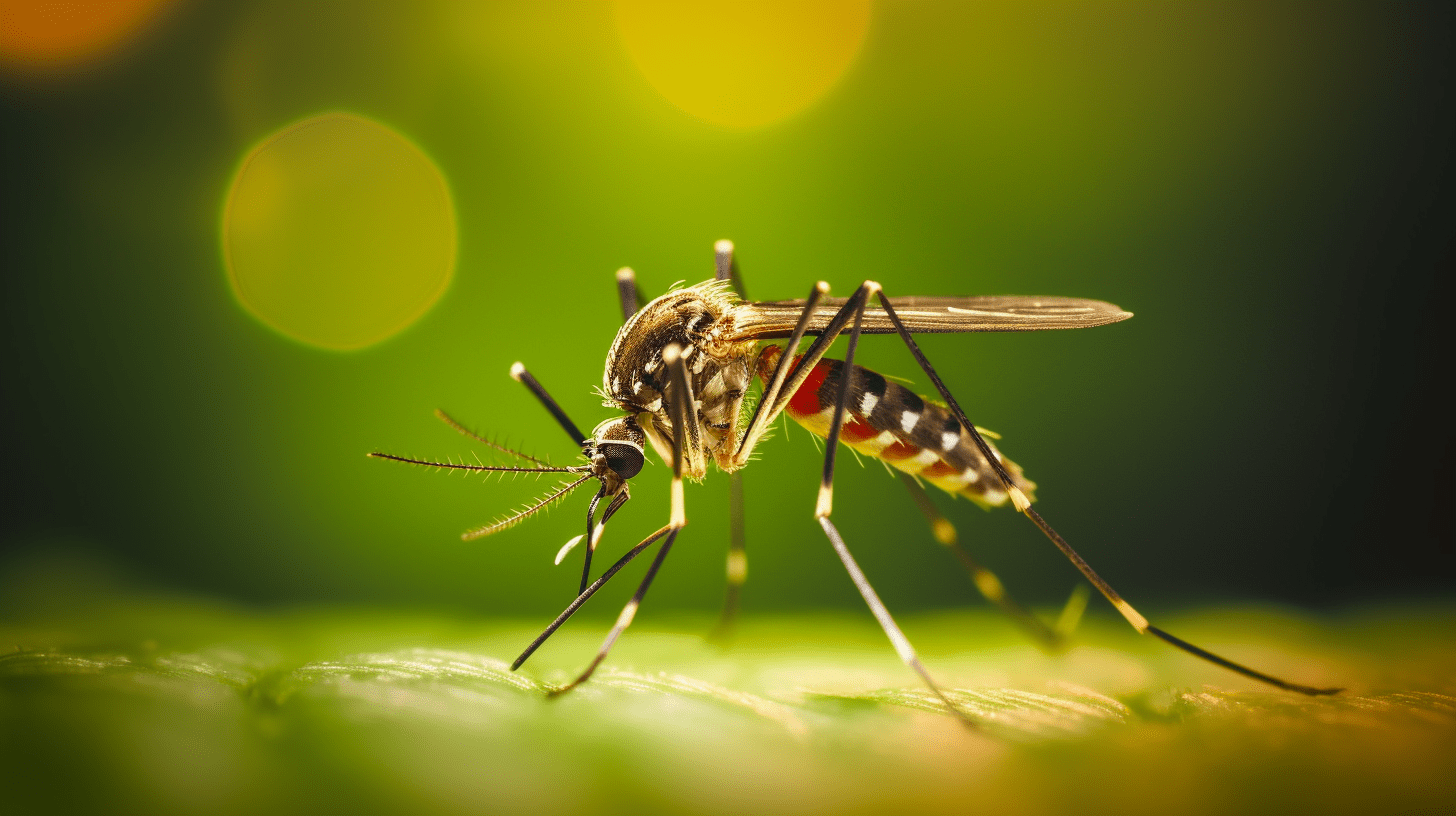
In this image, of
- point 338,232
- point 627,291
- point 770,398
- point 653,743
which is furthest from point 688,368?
point 338,232

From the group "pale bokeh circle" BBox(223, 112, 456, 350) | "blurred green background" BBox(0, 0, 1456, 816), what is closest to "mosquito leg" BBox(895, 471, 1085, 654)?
"blurred green background" BBox(0, 0, 1456, 816)

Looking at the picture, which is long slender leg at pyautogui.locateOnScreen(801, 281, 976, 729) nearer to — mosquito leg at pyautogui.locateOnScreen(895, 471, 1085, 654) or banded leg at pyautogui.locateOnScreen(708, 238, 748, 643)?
mosquito leg at pyautogui.locateOnScreen(895, 471, 1085, 654)

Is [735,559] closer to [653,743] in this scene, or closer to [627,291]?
[627,291]

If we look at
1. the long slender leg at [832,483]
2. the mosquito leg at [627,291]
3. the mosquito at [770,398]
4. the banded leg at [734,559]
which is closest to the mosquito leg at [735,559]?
the banded leg at [734,559]

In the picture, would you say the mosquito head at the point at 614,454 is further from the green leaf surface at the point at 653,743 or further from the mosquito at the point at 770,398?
the green leaf surface at the point at 653,743

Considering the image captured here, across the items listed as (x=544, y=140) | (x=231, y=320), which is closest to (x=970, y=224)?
(x=544, y=140)

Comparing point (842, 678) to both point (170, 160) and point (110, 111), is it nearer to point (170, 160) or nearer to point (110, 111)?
point (170, 160)
